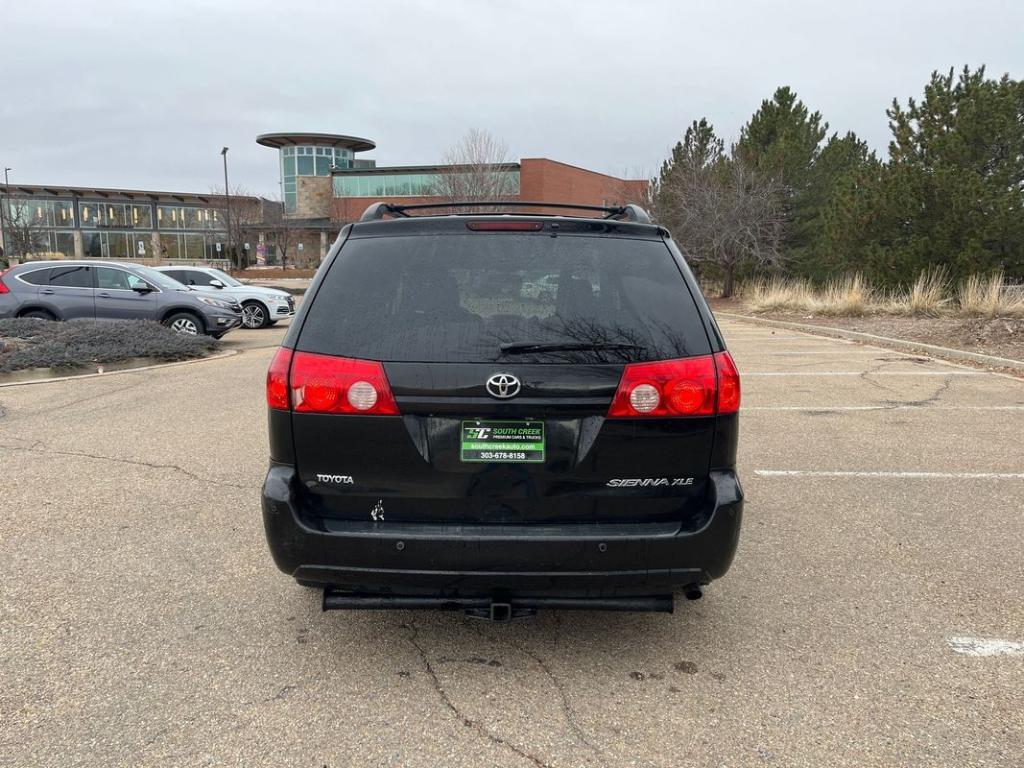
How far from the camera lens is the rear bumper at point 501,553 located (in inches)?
105

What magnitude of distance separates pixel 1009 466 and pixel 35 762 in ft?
21.0

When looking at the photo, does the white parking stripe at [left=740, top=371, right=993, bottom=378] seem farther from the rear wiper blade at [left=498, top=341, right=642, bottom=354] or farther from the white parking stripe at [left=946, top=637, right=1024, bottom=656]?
the rear wiper blade at [left=498, top=341, right=642, bottom=354]

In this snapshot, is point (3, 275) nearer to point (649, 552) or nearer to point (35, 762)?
point (35, 762)

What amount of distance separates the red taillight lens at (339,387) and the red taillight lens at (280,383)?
29mm

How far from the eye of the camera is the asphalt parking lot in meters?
2.51

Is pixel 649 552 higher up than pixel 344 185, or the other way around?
pixel 344 185

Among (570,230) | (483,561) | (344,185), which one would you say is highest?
(344,185)

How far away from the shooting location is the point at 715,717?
265 centimetres

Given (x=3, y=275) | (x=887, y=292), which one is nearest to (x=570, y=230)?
(x=3, y=275)

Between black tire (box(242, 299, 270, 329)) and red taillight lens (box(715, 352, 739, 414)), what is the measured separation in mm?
17506

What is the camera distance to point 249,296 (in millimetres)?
18719

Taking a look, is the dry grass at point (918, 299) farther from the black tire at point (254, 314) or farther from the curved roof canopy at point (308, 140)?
the curved roof canopy at point (308, 140)

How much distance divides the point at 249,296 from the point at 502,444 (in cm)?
1751

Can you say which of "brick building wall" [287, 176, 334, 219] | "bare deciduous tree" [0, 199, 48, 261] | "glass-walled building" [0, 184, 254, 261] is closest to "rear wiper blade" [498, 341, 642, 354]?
"bare deciduous tree" [0, 199, 48, 261]
